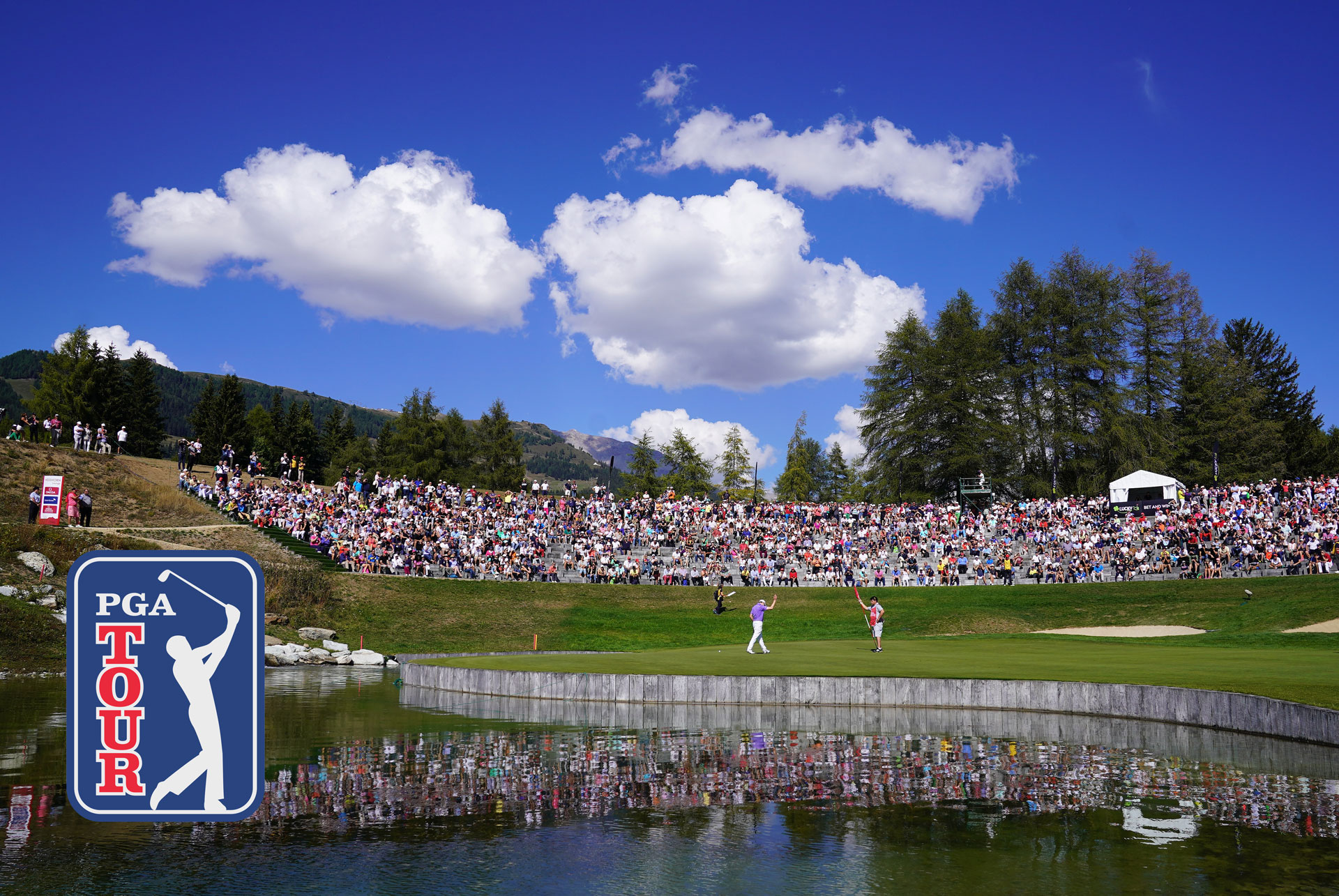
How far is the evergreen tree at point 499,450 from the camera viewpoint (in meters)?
104

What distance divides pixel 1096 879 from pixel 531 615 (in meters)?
34.7

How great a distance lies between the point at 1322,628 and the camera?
3086 cm

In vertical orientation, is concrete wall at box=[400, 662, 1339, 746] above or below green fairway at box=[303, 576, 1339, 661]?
above

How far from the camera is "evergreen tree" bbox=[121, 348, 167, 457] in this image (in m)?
94.3

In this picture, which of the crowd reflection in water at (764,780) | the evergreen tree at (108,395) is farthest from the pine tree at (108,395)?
the crowd reflection in water at (764,780)

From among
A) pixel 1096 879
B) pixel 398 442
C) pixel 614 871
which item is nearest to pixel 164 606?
pixel 614 871

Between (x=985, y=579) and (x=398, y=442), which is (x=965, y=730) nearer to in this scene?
(x=985, y=579)

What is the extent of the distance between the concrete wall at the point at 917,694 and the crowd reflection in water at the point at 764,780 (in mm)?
3290

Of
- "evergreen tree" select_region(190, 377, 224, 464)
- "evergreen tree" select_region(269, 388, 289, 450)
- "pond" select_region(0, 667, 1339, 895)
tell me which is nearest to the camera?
"pond" select_region(0, 667, 1339, 895)

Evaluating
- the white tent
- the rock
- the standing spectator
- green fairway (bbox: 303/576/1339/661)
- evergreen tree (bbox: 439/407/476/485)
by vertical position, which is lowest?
green fairway (bbox: 303/576/1339/661)

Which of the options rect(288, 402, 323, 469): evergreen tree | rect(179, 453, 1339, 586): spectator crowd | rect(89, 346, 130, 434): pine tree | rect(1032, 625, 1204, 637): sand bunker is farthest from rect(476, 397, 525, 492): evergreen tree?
rect(1032, 625, 1204, 637): sand bunker

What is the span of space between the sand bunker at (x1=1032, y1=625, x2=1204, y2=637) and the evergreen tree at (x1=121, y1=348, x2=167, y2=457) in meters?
90.5

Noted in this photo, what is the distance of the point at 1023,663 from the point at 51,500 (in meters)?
39.8

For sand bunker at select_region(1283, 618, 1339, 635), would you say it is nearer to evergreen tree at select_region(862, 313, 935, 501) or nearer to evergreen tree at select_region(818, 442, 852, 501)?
evergreen tree at select_region(862, 313, 935, 501)
